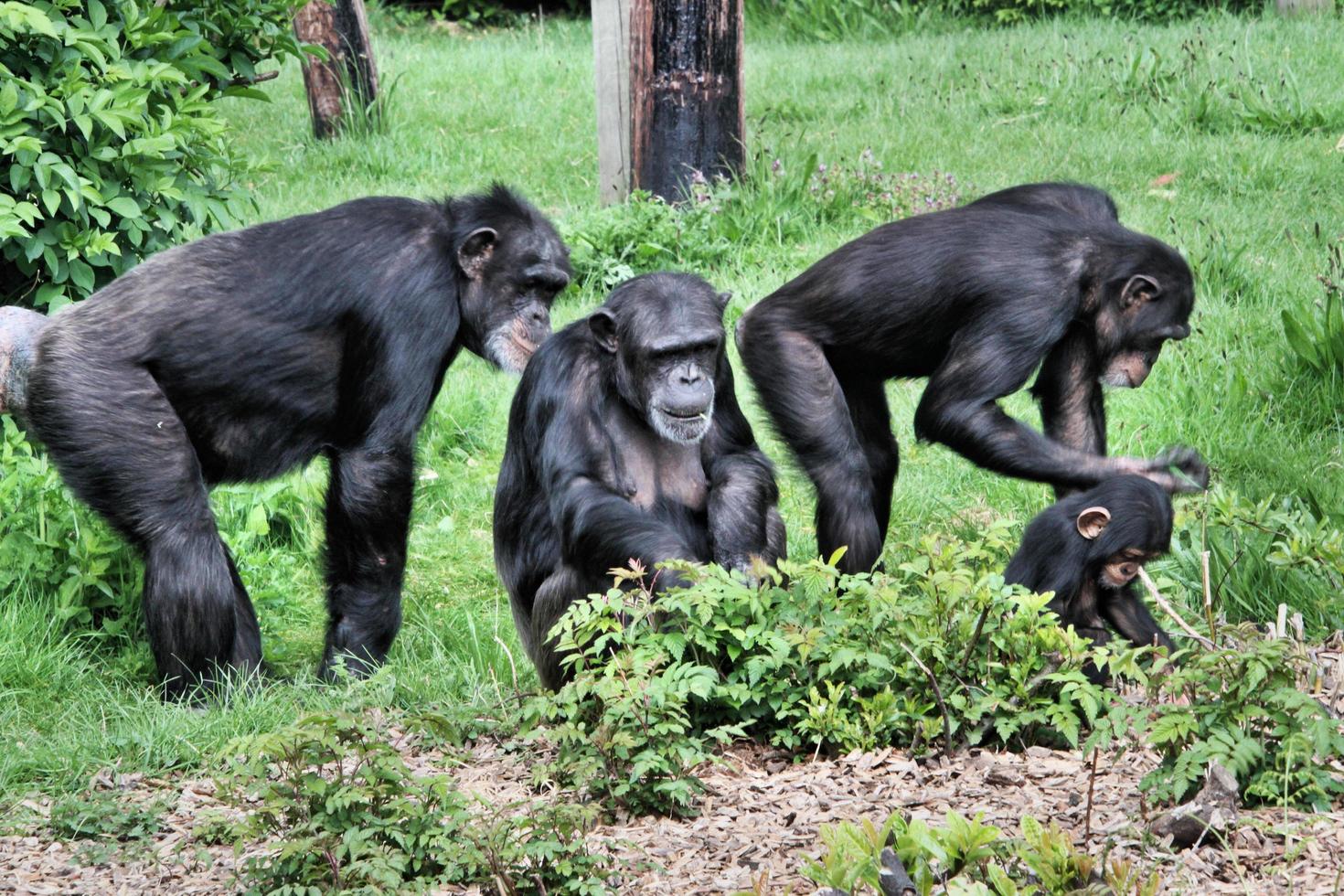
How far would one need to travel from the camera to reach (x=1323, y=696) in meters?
3.77

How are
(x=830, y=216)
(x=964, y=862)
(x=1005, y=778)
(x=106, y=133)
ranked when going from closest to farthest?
(x=964, y=862)
(x=1005, y=778)
(x=106, y=133)
(x=830, y=216)

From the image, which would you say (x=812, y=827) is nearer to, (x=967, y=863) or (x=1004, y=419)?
(x=967, y=863)

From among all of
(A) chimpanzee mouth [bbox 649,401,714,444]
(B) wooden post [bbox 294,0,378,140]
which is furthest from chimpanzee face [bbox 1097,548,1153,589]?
(B) wooden post [bbox 294,0,378,140]

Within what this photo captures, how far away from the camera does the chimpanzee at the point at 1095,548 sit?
4.54 metres

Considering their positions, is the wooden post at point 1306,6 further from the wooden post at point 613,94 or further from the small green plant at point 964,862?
the small green plant at point 964,862

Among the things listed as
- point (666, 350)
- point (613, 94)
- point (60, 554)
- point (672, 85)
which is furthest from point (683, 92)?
point (60, 554)

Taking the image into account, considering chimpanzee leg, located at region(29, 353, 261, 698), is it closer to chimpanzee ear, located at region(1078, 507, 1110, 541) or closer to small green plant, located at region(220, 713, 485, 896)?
small green plant, located at region(220, 713, 485, 896)

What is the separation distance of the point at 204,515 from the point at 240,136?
7.85 metres

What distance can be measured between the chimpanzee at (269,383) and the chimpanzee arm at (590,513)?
2.41 ft

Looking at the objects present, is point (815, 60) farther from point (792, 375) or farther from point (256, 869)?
point (256, 869)

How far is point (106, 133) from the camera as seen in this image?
581cm

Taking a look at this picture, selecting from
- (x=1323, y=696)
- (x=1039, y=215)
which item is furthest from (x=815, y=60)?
(x=1323, y=696)

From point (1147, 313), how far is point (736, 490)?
160 centimetres

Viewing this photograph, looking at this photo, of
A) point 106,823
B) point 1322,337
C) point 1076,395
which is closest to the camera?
point 106,823
